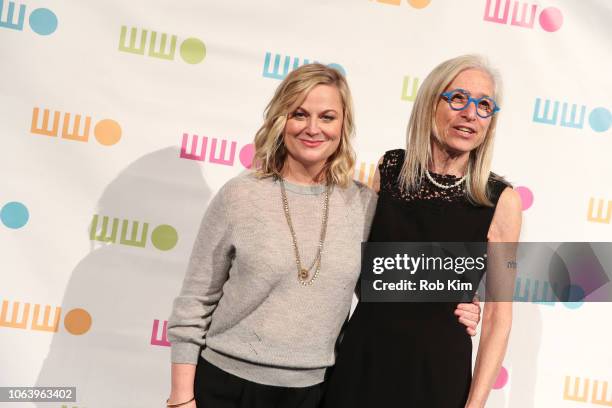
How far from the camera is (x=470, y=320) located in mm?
1468

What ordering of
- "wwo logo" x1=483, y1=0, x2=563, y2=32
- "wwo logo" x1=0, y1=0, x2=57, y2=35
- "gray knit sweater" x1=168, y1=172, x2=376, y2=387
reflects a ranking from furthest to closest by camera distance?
"wwo logo" x1=483, y1=0, x2=563, y2=32
"wwo logo" x1=0, y1=0, x2=57, y2=35
"gray knit sweater" x1=168, y1=172, x2=376, y2=387

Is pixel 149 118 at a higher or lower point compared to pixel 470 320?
higher

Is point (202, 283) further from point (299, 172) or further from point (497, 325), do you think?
point (497, 325)

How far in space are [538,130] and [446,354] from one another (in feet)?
3.56

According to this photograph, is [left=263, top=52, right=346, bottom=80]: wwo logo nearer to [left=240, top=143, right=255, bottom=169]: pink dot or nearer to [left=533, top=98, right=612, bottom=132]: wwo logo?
[left=240, top=143, right=255, bottom=169]: pink dot

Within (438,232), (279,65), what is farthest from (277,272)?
(279,65)

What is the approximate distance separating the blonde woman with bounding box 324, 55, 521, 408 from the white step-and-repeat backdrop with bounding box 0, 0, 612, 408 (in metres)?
0.63

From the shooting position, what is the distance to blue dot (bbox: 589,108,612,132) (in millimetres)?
2199

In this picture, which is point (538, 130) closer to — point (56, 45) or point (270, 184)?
point (270, 184)

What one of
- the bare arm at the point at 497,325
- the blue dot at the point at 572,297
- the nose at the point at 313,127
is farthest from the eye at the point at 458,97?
the blue dot at the point at 572,297

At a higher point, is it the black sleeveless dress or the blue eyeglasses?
the blue eyeglasses

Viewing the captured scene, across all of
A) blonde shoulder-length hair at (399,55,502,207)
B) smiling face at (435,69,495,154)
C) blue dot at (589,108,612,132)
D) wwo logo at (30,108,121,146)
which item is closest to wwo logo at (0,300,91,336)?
wwo logo at (30,108,121,146)

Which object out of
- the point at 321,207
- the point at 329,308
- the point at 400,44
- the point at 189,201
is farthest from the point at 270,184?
the point at 400,44

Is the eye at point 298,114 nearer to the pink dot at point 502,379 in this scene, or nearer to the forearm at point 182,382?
the forearm at point 182,382
